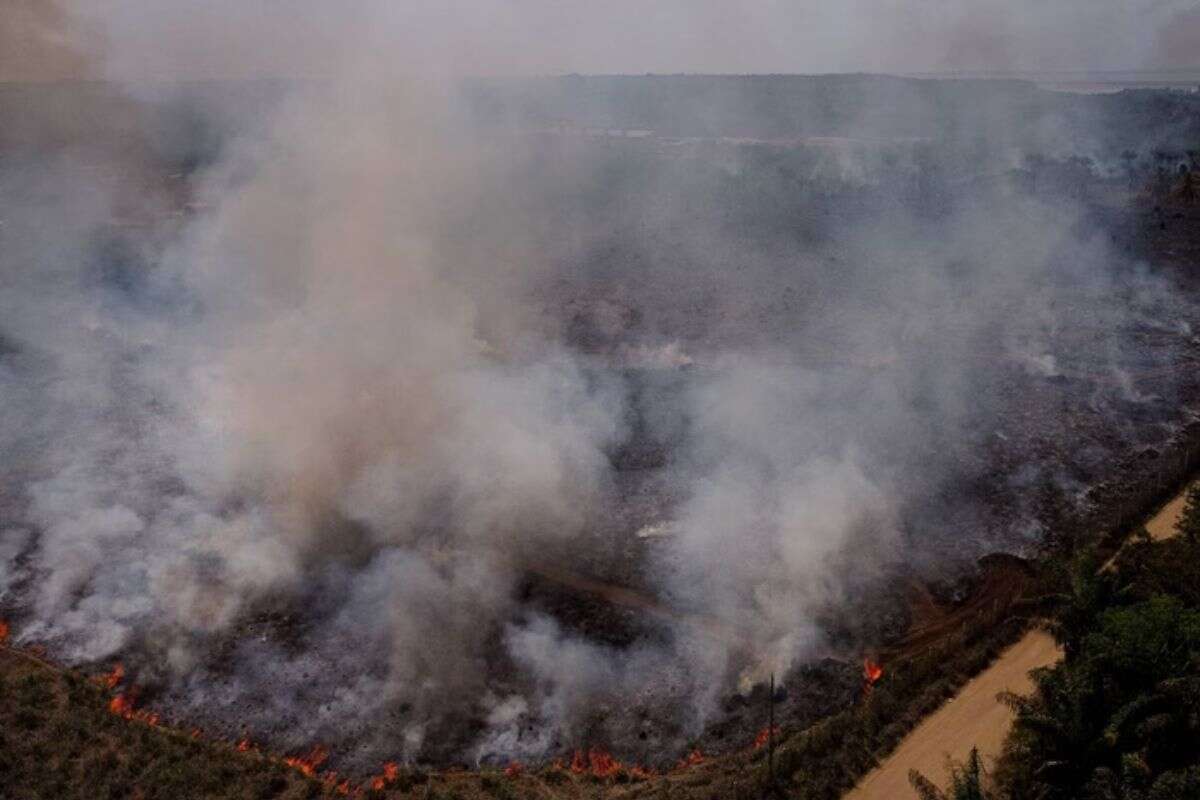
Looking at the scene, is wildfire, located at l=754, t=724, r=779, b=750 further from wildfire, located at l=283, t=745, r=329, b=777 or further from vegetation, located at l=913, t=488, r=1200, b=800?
wildfire, located at l=283, t=745, r=329, b=777

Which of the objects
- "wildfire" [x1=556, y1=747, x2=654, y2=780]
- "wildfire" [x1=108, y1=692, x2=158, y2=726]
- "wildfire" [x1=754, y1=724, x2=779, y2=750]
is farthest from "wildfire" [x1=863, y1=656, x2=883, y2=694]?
"wildfire" [x1=108, y1=692, x2=158, y2=726]

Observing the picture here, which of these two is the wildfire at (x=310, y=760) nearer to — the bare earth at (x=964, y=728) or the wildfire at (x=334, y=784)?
the wildfire at (x=334, y=784)

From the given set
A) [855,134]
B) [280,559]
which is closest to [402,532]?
[280,559]

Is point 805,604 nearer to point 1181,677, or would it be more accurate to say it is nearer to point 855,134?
point 1181,677

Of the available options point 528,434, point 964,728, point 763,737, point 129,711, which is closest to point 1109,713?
point 964,728

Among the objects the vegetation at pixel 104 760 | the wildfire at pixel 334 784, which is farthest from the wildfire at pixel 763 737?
Answer: the vegetation at pixel 104 760
